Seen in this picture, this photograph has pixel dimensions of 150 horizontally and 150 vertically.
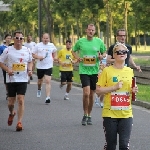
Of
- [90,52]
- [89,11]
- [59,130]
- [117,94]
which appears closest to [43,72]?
[90,52]

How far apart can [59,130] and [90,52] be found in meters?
1.77

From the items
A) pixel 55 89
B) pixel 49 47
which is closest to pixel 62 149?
pixel 49 47

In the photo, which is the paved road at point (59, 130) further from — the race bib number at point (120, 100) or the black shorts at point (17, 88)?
the race bib number at point (120, 100)

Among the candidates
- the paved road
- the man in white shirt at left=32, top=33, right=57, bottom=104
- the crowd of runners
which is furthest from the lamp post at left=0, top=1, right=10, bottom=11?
the paved road

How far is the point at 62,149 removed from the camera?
9391 millimetres

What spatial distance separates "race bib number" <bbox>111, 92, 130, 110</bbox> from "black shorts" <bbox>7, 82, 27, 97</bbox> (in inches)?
180

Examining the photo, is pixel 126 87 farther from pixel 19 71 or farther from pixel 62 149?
pixel 19 71

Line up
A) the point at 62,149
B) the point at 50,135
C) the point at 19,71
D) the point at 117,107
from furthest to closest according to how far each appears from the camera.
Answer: the point at 19,71 < the point at 50,135 < the point at 62,149 < the point at 117,107

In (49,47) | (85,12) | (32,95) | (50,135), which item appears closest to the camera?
(50,135)

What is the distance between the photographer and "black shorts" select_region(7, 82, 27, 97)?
1173 centimetres

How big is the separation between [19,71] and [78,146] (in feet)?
8.64

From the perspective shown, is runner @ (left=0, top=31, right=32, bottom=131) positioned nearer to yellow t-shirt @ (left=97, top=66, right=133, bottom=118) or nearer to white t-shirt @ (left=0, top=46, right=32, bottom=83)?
white t-shirt @ (left=0, top=46, right=32, bottom=83)

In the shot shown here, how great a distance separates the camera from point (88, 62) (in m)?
12.5

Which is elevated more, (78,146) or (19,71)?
(19,71)
